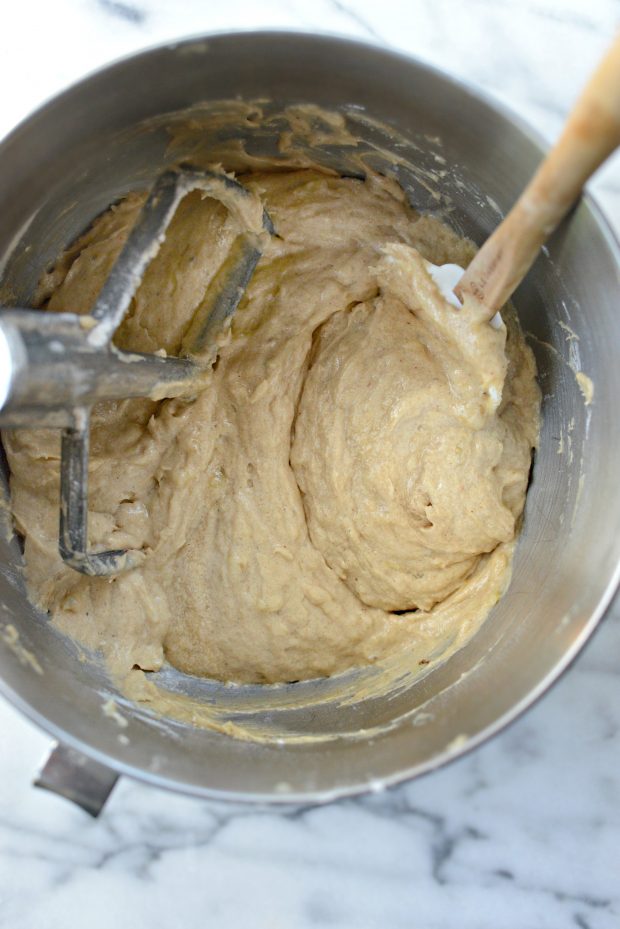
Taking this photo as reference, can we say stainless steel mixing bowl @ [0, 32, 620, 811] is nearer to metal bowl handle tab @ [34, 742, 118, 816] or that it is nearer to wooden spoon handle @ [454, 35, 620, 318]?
metal bowl handle tab @ [34, 742, 118, 816]

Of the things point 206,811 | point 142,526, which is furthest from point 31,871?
point 142,526

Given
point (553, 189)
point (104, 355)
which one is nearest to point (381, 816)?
point (104, 355)

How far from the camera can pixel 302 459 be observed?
193 centimetres

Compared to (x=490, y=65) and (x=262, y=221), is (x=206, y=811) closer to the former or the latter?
(x=262, y=221)

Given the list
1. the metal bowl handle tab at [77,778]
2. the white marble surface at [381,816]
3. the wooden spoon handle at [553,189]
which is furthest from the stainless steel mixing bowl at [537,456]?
the white marble surface at [381,816]

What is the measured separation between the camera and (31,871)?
1.88m

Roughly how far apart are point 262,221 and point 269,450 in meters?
0.50

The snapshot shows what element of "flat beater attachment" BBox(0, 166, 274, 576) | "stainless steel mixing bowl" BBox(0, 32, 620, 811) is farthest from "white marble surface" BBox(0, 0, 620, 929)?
"flat beater attachment" BBox(0, 166, 274, 576)

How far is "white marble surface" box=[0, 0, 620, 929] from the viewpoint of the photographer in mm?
1869

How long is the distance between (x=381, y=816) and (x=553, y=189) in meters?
1.36

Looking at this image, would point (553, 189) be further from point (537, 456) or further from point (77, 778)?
point (77, 778)

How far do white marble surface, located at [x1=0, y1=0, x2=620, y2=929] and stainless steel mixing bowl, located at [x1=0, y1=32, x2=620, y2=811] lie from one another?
0.32 meters

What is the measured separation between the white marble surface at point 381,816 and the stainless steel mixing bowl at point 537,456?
12.8 inches

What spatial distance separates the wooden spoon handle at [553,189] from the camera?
112 cm
